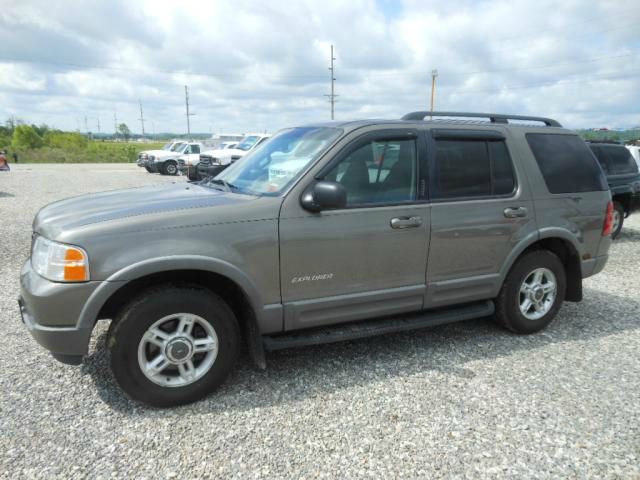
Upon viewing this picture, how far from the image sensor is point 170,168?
2502 centimetres

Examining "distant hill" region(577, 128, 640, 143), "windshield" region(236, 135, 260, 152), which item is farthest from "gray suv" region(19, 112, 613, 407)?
"windshield" region(236, 135, 260, 152)

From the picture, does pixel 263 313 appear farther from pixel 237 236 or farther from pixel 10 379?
pixel 10 379

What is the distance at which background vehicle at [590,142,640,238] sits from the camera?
907cm

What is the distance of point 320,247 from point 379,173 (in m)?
0.77

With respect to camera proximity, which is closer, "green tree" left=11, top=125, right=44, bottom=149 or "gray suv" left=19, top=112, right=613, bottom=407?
"gray suv" left=19, top=112, right=613, bottom=407

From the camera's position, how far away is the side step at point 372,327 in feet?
10.8

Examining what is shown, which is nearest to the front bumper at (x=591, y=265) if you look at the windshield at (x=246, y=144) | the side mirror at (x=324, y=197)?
the side mirror at (x=324, y=197)

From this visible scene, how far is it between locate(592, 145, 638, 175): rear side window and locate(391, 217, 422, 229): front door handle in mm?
7378

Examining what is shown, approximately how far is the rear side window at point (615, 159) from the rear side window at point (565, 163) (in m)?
5.40

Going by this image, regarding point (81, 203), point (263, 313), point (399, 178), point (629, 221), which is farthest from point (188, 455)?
point (629, 221)

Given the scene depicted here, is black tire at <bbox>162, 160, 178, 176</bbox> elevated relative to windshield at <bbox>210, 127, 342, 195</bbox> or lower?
lower

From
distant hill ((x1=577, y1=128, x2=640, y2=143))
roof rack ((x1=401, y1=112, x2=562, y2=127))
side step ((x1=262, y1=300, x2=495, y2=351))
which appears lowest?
side step ((x1=262, y1=300, x2=495, y2=351))

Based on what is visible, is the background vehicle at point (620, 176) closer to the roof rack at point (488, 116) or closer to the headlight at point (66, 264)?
the roof rack at point (488, 116)

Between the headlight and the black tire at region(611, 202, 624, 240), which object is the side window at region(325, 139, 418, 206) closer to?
the headlight
